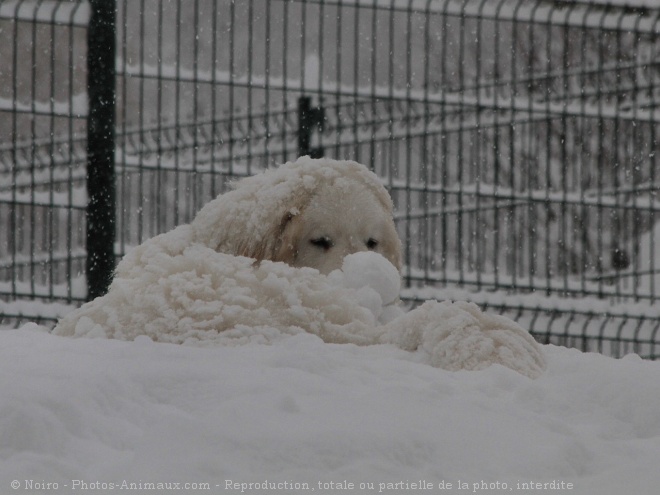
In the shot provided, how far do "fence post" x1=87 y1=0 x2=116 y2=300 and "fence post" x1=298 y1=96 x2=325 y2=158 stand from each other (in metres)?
1.23

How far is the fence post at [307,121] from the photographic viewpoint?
7.23m

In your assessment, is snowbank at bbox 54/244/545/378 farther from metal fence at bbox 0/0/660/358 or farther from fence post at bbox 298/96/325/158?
fence post at bbox 298/96/325/158

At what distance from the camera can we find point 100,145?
694 cm

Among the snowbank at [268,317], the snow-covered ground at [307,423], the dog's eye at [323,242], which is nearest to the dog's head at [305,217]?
the dog's eye at [323,242]

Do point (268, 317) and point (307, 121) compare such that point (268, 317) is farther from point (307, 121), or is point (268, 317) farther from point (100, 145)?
point (307, 121)

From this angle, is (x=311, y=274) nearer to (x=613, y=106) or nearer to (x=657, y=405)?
(x=657, y=405)

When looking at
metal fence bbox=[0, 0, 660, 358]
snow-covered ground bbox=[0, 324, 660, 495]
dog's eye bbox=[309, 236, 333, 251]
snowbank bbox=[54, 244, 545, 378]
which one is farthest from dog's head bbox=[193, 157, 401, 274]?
metal fence bbox=[0, 0, 660, 358]

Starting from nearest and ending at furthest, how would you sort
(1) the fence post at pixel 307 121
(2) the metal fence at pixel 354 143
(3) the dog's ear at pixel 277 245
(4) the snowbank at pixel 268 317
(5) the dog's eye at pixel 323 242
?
(4) the snowbank at pixel 268 317 → (3) the dog's ear at pixel 277 245 → (5) the dog's eye at pixel 323 242 → (2) the metal fence at pixel 354 143 → (1) the fence post at pixel 307 121

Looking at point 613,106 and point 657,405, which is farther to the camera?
point 613,106

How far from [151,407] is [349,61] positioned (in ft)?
59.4

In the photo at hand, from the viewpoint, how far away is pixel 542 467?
1.90m

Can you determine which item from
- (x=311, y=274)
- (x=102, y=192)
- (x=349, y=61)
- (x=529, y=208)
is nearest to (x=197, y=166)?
(x=102, y=192)

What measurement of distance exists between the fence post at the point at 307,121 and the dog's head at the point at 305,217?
295 centimetres

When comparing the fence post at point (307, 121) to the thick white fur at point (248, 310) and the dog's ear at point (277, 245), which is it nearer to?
the dog's ear at point (277, 245)
